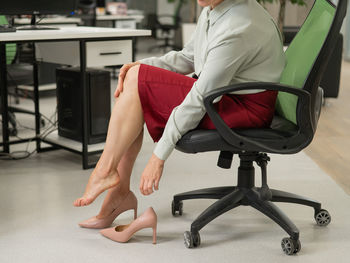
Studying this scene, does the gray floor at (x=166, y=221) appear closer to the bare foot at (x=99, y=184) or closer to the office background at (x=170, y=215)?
the office background at (x=170, y=215)

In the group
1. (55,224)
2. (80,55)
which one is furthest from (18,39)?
(55,224)

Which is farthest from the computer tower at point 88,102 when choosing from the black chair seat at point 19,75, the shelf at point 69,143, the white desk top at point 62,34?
the black chair seat at point 19,75

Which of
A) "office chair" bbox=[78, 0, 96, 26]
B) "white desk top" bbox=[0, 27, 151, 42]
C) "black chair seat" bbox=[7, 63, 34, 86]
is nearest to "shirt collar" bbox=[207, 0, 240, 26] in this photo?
"white desk top" bbox=[0, 27, 151, 42]

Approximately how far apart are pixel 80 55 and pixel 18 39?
37cm

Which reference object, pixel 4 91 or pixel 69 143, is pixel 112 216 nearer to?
pixel 69 143

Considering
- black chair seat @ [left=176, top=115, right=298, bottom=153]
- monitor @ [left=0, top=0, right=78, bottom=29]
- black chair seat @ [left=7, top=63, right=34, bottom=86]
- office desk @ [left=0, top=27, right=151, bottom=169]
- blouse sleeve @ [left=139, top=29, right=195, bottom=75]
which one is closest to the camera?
black chair seat @ [left=176, top=115, right=298, bottom=153]

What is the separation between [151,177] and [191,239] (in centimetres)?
31

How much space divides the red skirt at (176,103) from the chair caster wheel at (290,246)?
430 mm

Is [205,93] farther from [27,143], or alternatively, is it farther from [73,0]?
[27,143]

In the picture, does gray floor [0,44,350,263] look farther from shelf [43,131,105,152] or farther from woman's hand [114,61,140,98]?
woman's hand [114,61,140,98]

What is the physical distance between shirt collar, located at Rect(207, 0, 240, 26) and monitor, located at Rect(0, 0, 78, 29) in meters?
1.43

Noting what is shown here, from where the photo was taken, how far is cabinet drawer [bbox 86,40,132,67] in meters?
2.93

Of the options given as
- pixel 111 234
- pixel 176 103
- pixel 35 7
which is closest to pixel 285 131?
pixel 176 103

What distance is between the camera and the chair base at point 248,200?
2033 millimetres
